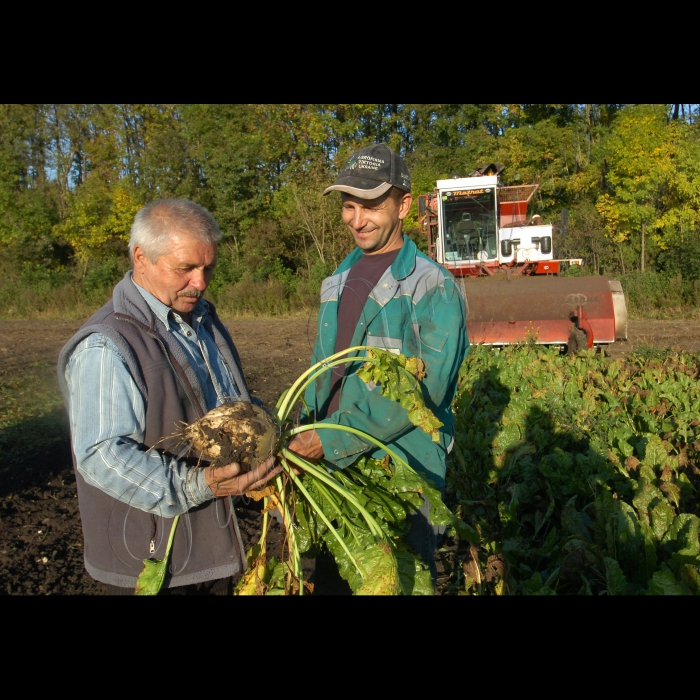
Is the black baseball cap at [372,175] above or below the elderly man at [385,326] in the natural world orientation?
above

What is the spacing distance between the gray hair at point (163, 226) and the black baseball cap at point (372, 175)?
0.60 metres

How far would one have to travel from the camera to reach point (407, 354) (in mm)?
2506

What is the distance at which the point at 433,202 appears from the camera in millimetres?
14930

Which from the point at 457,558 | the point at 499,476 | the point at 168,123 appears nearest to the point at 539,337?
the point at 499,476

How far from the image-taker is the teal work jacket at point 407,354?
237cm

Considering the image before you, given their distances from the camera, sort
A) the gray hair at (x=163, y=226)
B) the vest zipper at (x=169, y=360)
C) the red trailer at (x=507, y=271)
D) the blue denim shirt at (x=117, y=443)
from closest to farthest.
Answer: the blue denim shirt at (x=117, y=443) → the vest zipper at (x=169, y=360) → the gray hair at (x=163, y=226) → the red trailer at (x=507, y=271)

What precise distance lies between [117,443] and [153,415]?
0.16 metres

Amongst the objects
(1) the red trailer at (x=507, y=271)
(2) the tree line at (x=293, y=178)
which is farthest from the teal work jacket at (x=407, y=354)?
(2) the tree line at (x=293, y=178)

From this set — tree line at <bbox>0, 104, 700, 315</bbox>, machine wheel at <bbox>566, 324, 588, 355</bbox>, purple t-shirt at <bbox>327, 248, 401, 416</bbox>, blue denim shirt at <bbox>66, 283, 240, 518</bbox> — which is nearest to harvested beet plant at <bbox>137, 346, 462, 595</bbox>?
blue denim shirt at <bbox>66, 283, 240, 518</bbox>

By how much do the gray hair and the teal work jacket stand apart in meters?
0.74

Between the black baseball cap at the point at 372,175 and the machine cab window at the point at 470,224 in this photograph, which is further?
the machine cab window at the point at 470,224

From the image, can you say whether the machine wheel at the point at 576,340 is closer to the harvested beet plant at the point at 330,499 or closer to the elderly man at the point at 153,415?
the harvested beet plant at the point at 330,499

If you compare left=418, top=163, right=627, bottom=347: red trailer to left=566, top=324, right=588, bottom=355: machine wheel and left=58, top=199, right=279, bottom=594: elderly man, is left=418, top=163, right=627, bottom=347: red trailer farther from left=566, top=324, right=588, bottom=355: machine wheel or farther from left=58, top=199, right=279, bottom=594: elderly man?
left=58, top=199, right=279, bottom=594: elderly man

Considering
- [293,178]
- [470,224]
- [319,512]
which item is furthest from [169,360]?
[293,178]
